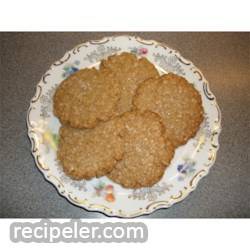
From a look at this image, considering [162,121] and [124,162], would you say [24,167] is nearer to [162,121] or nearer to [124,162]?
[124,162]

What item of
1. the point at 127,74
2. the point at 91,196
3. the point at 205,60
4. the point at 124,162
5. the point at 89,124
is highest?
the point at 205,60

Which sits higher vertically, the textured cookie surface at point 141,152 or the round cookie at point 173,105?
the round cookie at point 173,105

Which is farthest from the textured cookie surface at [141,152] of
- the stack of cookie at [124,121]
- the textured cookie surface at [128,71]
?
the textured cookie surface at [128,71]

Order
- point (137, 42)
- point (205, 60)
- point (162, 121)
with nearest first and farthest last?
1. point (162, 121)
2. point (137, 42)
3. point (205, 60)

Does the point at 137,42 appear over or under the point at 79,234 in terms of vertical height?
over

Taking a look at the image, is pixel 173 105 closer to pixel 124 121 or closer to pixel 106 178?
pixel 124 121

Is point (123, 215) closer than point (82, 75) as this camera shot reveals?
Yes

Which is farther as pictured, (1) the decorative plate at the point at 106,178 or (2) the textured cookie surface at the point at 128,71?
(2) the textured cookie surface at the point at 128,71

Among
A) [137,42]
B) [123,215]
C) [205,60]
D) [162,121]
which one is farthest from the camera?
[205,60]

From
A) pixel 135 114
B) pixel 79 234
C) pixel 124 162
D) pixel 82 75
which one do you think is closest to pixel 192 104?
pixel 135 114

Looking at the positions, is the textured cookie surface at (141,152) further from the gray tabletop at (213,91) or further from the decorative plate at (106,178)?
the gray tabletop at (213,91)
